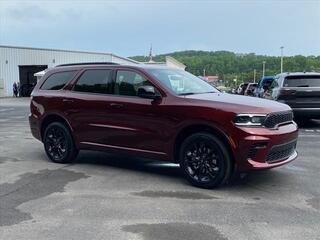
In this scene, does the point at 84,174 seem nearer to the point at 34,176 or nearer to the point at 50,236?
the point at 34,176

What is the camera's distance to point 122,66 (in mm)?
7887

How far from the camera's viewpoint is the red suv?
6480 mm

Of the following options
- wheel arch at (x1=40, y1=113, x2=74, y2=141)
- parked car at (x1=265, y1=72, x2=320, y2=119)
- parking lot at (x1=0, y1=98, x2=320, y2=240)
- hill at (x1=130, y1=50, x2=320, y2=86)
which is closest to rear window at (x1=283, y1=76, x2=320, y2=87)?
parked car at (x1=265, y1=72, x2=320, y2=119)

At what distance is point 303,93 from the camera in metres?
14.2

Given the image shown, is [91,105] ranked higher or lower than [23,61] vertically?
lower

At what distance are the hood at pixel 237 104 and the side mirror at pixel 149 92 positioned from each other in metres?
0.47

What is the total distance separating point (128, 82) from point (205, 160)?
6.23ft

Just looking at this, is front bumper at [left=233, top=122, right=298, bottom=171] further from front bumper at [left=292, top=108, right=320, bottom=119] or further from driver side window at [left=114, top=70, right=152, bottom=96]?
front bumper at [left=292, top=108, right=320, bottom=119]

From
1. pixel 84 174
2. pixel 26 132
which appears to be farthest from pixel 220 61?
pixel 84 174

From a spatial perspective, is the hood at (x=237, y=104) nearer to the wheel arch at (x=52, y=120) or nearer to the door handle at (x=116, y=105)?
the door handle at (x=116, y=105)

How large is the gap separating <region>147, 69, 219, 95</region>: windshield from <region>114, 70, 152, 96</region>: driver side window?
0.20m

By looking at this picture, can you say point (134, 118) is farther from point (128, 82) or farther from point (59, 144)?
point (59, 144)

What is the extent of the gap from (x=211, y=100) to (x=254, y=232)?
2.33 metres

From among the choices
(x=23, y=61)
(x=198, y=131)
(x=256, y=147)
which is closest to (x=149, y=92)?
(x=198, y=131)
